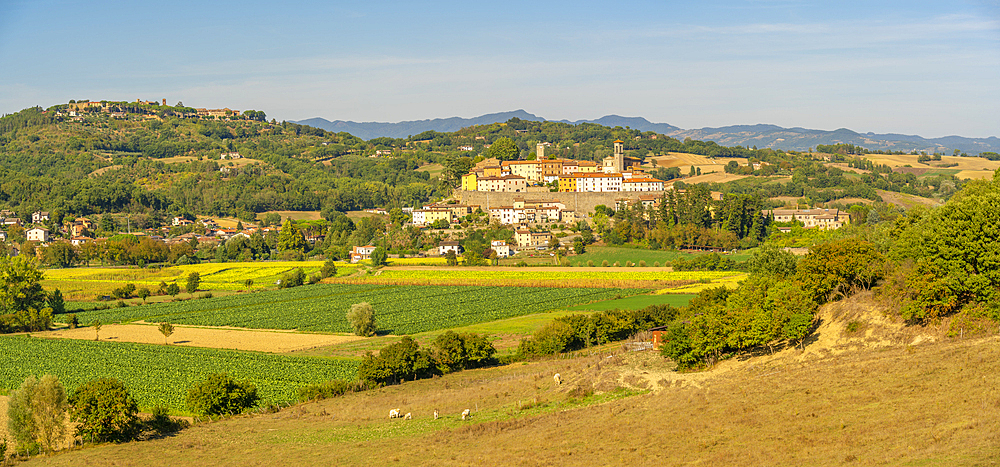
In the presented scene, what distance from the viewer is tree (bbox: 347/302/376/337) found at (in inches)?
1962

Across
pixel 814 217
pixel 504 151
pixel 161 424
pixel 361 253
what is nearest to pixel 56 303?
pixel 361 253

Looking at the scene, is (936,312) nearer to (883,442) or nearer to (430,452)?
(883,442)

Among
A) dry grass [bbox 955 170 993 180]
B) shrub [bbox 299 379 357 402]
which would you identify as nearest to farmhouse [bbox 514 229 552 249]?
shrub [bbox 299 379 357 402]

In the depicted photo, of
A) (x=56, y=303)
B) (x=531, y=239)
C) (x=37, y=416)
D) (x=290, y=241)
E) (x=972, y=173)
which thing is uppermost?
(x=972, y=173)

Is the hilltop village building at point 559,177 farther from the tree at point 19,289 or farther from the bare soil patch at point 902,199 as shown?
the tree at point 19,289

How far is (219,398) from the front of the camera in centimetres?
3062

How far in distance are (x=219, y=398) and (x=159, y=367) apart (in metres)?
12.0

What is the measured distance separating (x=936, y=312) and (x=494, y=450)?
18.0m

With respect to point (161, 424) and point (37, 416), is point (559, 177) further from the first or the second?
point (37, 416)

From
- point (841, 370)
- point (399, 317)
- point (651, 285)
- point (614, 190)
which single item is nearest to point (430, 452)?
point (841, 370)

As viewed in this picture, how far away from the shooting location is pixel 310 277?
7938 cm

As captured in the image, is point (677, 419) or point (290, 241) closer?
point (677, 419)

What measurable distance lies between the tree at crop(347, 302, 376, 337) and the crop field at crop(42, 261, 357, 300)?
28363 millimetres

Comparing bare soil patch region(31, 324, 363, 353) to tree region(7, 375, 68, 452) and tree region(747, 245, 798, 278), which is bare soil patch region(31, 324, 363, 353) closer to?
tree region(7, 375, 68, 452)
